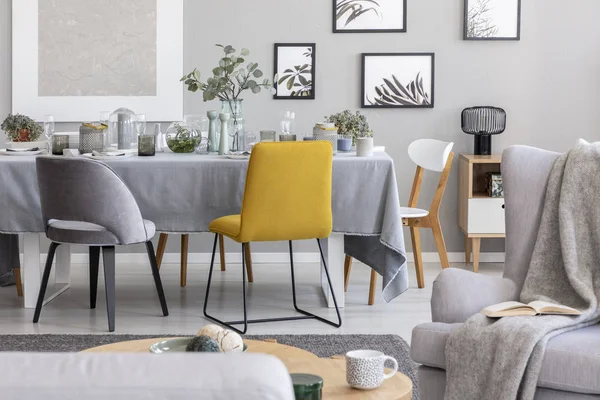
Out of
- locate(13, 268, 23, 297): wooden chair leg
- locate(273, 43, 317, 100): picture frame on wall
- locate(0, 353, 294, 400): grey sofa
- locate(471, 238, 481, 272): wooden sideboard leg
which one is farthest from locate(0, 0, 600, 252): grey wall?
locate(0, 353, 294, 400): grey sofa

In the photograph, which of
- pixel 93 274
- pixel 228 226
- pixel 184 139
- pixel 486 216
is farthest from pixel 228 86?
pixel 486 216

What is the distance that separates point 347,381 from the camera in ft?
7.48

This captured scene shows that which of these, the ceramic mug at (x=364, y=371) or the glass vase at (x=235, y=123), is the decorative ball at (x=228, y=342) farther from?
the glass vase at (x=235, y=123)

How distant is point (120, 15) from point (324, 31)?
1.36m

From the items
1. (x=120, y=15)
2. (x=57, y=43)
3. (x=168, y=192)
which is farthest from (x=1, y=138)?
(x=168, y=192)

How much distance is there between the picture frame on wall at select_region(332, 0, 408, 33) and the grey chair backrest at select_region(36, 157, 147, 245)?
7.90 feet

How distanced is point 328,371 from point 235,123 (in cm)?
271

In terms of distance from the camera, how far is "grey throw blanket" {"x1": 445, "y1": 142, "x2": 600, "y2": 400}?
2.56 metres

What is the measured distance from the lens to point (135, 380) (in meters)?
0.98

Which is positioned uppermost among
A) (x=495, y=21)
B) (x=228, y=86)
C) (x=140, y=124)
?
(x=495, y=21)

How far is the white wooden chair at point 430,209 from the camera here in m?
5.37

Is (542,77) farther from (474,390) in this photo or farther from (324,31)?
(474,390)

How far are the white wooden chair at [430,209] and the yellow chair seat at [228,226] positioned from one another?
962 mm

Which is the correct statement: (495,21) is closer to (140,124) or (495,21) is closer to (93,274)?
(140,124)
